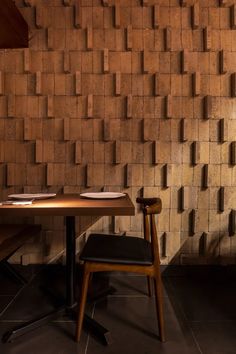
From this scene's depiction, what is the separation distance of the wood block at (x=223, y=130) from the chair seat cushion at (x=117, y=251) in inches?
48.3

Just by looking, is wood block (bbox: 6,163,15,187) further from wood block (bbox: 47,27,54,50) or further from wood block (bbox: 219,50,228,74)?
wood block (bbox: 219,50,228,74)

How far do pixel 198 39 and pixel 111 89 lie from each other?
0.87 metres

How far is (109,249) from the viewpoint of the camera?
1.84 m

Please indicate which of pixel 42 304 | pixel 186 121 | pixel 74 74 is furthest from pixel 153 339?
pixel 74 74

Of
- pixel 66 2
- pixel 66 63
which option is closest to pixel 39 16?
pixel 66 2

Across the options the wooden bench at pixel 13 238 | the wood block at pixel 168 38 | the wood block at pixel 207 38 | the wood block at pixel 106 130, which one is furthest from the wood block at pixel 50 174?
the wood block at pixel 207 38

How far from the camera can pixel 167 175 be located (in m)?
2.70

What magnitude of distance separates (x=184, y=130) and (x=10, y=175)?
155 cm

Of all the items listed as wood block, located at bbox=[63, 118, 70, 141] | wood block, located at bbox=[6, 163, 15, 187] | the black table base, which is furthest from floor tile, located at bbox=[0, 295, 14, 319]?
wood block, located at bbox=[63, 118, 70, 141]

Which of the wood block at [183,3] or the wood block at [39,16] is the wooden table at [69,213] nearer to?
the wood block at [39,16]

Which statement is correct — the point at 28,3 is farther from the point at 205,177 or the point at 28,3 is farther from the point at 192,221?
the point at 192,221

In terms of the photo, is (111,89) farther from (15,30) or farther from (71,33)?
(15,30)

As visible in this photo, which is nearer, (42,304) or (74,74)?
(42,304)

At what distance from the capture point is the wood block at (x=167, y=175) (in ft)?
8.86
